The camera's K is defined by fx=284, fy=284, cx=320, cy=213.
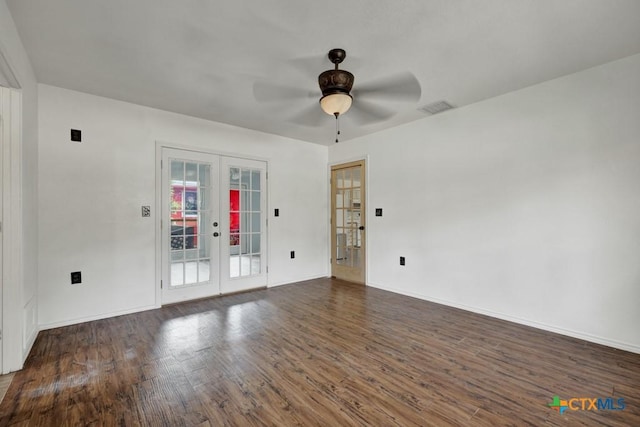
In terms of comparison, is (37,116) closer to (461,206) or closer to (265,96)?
(265,96)

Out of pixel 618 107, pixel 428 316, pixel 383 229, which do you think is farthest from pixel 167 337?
pixel 618 107

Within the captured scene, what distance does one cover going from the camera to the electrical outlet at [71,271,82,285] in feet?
10.1

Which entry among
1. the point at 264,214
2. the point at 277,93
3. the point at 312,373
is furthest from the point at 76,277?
the point at 277,93

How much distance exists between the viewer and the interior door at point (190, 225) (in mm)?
3717

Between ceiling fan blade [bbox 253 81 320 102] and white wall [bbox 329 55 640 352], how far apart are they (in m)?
1.82

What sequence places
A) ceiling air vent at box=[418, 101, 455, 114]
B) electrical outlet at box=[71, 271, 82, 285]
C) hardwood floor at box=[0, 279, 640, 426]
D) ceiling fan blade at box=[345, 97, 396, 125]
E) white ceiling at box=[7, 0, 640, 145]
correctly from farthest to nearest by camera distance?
ceiling air vent at box=[418, 101, 455, 114], ceiling fan blade at box=[345, 97, 396, 125], electrical outlet at box=[71, 271, 82, 285], white ceiling at box=[7, 0, 640, 145], hardwood floor at box=[0, 279, 640, 426]

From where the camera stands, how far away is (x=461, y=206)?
11.9 ft

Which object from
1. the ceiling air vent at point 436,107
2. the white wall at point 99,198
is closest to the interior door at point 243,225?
the white wall at point 99,198

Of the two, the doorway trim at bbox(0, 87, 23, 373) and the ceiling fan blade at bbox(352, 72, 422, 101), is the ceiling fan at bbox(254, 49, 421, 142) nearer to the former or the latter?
the ceiling fan blade at bbox(352, 72, 422, 101)

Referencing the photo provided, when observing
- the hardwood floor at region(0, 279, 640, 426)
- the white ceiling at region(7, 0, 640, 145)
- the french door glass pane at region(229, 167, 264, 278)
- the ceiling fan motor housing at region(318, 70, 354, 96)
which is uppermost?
the white ceiling at region(7, 0, 640, 145)

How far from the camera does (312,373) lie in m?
2.16

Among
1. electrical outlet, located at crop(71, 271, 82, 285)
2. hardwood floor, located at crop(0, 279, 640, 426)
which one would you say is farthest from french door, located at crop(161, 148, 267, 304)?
electrical outlet, located at crop(71, 271, 82, 285)

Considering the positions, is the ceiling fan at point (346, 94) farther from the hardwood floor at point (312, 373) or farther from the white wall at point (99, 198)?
the hardwood floor at point (312, 373)

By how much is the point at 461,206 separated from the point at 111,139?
4310 millimetres
